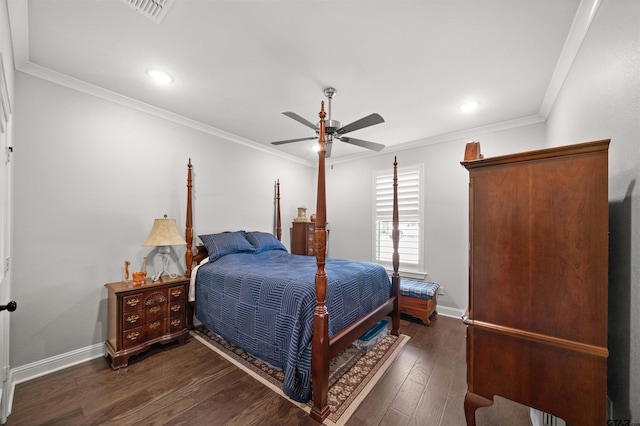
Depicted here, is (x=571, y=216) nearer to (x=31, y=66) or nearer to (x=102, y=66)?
(x=102, y=66)

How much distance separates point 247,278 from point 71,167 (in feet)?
6.57

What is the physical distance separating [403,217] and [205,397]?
3.47 metres

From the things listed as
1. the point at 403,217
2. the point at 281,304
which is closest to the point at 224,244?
the point at 281,304

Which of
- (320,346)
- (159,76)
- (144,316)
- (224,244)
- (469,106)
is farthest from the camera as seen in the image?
(224,244)

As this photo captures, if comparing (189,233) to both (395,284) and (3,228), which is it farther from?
(395,284)

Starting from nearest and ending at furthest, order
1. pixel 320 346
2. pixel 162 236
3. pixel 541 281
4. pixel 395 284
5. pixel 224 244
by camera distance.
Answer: pixel 541 281, pixel 320 346, pixel 162 236, pixel 395 284, pixel 224 244

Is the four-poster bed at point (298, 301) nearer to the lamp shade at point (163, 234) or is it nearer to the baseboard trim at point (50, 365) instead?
the lamp shade at point (163, 234)

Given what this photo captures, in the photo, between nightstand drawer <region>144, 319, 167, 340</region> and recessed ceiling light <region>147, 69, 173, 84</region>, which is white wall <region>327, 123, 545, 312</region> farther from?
recessed ceiling light <region>147, 69, 173, 84</region>

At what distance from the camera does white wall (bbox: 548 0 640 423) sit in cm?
105

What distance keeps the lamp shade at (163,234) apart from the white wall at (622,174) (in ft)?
10.8

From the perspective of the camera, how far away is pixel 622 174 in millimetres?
1176

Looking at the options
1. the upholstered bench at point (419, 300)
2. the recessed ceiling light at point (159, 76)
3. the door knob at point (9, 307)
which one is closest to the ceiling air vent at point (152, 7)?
the recessed ceiling light at point (159, 76)

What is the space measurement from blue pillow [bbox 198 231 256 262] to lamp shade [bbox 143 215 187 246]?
51cm

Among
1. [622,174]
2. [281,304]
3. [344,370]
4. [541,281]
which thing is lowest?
[344,370]
